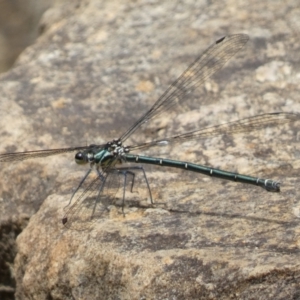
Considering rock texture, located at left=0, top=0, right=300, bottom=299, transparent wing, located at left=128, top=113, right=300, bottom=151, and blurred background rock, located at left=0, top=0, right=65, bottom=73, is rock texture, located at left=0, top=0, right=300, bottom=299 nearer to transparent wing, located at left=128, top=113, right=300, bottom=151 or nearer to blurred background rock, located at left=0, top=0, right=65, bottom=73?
transparent wing, located at left=128, top=113, right=300, bottom=151

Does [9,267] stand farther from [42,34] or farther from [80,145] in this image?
[42,34]

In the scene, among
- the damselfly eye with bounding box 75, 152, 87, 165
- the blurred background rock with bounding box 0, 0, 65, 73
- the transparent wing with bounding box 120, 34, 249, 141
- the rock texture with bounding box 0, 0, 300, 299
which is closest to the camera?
the rock texture with bounding box 0, 0, 300, 299

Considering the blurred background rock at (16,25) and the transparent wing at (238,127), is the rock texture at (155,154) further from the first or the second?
the blurred background rock at (16,25)

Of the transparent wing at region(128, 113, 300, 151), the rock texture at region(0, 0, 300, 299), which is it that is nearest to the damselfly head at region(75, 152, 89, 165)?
the rock texture at region(0, 0, 300, 299)

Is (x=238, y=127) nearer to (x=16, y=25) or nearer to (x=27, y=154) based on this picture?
(x=27, y=154)

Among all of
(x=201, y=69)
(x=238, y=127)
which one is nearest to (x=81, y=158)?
(x=238, y=127)

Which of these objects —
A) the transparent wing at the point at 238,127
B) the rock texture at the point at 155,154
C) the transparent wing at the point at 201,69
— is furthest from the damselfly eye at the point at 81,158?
the transparent wing at the point at 201,69
